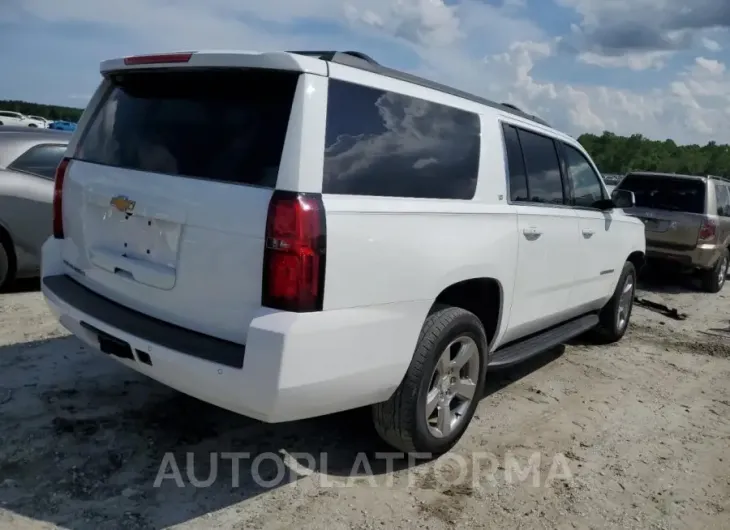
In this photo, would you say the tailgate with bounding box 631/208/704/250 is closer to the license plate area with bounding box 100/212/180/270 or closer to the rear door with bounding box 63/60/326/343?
the rear door with bounding box 63/60/326/343

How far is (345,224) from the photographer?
2748 mm

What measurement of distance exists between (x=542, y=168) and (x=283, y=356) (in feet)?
8.73

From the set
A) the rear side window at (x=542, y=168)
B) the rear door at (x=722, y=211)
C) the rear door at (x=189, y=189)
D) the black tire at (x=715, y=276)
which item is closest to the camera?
the rear door at (x=189, y=189)

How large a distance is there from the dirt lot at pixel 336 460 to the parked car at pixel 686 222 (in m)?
5.14

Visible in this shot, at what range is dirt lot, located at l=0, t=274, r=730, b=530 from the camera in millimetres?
2979

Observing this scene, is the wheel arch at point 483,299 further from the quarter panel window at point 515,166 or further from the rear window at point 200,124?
the rear window at point 200,124

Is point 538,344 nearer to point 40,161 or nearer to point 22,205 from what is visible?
point 22,205

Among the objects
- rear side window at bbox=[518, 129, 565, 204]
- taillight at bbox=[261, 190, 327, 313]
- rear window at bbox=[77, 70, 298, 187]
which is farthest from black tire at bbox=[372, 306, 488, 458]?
rear side window at bbox=[518, 129, 565, 204]

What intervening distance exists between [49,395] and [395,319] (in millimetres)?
2308

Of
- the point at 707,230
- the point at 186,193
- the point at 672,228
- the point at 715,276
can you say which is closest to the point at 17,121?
the point at 672,228

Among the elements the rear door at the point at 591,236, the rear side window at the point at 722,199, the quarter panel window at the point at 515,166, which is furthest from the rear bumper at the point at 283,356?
the rear side window at the point at 722,199

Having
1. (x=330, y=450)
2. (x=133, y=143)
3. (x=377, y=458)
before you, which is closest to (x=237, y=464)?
(x=330, y=450)

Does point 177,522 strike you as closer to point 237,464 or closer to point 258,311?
point 237,464

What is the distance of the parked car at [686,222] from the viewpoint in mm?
9578
